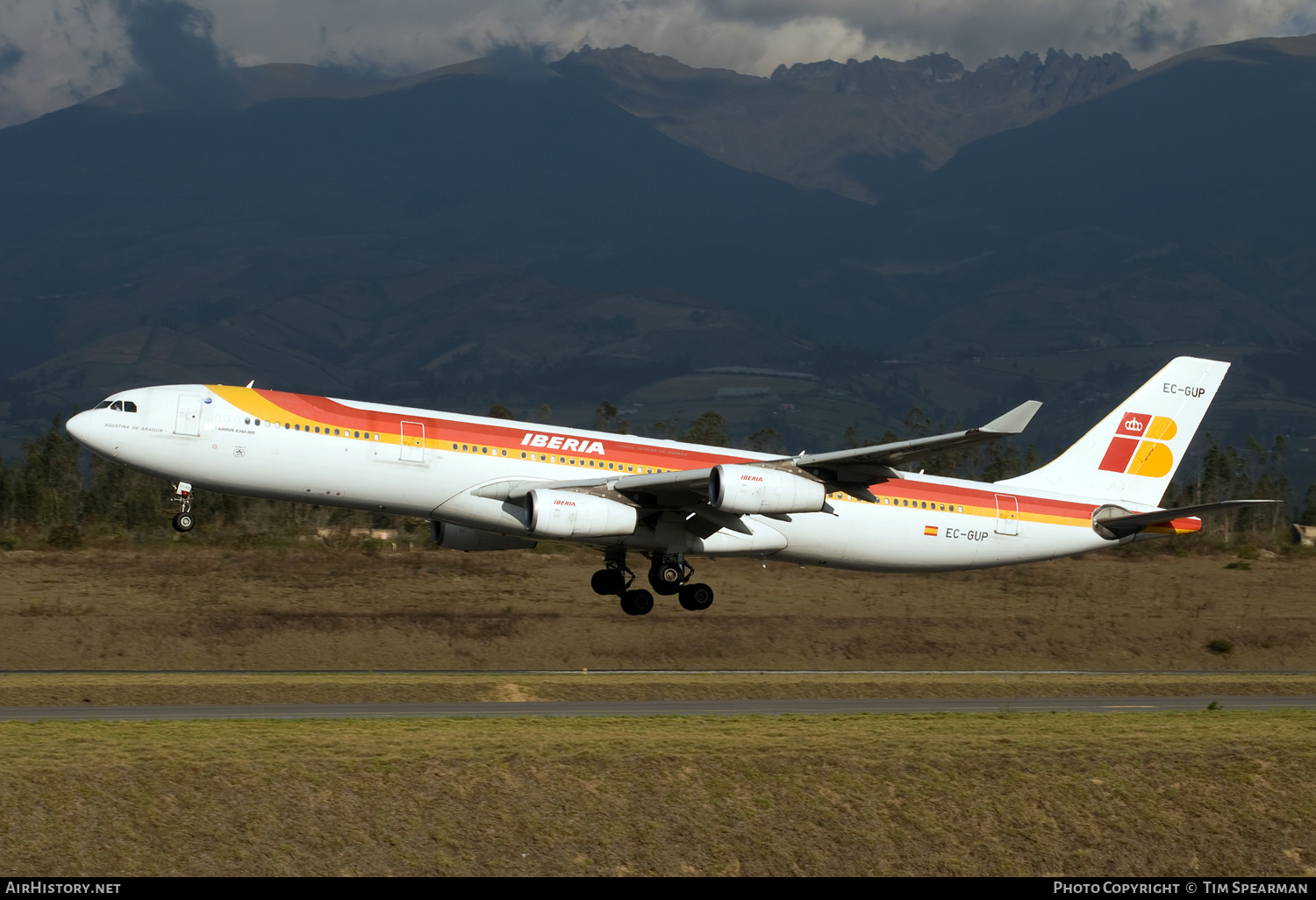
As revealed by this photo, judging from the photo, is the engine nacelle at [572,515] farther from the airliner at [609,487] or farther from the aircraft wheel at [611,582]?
the aircraft wheel at [611,582]

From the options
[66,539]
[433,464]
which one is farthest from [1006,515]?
[66,539]

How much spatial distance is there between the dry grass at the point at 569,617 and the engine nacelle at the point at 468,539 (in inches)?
547

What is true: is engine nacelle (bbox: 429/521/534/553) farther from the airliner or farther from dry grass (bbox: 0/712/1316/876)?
dry grass (bbox: 0/712/1316/876)

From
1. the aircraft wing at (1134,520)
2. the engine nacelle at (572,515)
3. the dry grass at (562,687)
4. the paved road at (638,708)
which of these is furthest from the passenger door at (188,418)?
the aircraft wing at (1134,520)

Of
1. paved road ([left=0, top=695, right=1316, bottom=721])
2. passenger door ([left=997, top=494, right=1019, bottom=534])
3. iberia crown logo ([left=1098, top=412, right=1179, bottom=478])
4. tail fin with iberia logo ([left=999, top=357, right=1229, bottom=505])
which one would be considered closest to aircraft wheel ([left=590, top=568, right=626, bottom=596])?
paved road ([left=0, top=695, right=1316, bottom=721])

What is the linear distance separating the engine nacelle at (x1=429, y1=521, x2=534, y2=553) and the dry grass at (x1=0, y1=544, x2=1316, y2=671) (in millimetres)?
13902

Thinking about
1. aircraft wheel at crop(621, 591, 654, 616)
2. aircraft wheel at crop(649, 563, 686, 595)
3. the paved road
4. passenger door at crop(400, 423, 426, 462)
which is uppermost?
passenger door at crop(400, 423, 426, 462)

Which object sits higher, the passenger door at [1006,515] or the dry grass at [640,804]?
the passenger door at [1006,515]

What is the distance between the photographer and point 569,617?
59656 millimetres

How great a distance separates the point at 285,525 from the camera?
320ft

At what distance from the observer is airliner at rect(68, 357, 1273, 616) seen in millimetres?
36219

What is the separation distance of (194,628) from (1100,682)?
33.6 metres

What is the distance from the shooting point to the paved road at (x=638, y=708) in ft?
122

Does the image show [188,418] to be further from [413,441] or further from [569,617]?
[569,617]
